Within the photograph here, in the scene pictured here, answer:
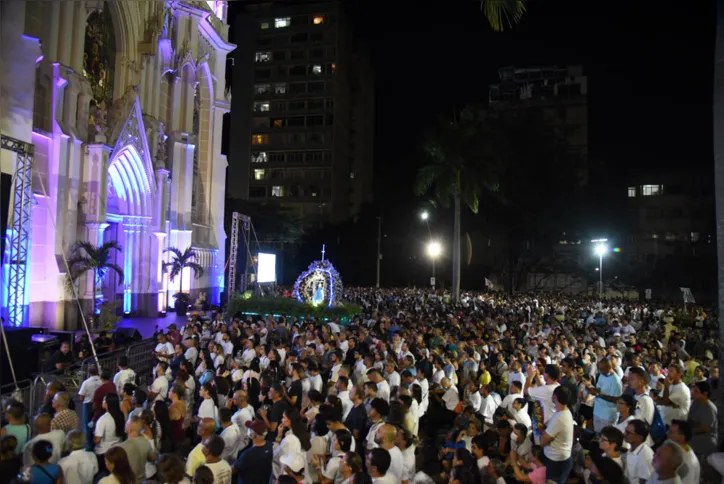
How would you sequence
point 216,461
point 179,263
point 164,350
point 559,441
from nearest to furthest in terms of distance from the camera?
point 216,461, point 559,441, point 164,350, point 179,263

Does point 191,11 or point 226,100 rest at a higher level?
point 191,11

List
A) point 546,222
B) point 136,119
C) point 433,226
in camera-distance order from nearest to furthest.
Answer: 1. point 136,119
2. point 546,222
3. point 433,226

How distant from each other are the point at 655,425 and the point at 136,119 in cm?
2411

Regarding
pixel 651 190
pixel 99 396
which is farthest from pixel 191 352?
pixel 651 190

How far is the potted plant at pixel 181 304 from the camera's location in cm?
2803

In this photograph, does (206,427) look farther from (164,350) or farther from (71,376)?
(71,376)

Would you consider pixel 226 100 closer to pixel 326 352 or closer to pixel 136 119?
pixel 136 119

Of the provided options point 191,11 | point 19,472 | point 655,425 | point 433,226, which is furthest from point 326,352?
point 433,226

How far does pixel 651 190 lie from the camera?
5875 cm

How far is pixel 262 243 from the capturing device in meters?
55.9

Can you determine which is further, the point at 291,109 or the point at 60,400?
the point at 291,109

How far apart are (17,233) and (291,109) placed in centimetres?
5605

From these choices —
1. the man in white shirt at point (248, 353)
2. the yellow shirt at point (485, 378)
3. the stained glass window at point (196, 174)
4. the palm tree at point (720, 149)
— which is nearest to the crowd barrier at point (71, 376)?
the man in white shirt at point (248, 353)

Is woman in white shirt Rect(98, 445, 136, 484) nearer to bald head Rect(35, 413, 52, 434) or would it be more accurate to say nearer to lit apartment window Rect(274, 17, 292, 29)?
bald head Rect(35, 413, 52, 434)
